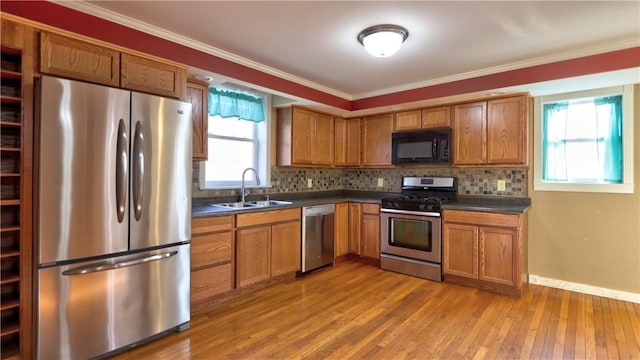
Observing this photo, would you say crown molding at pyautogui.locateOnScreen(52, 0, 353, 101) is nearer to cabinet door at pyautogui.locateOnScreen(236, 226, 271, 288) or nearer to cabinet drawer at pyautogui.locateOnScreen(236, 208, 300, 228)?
cabinet drawer at pyautogui.locateOnScreen(236, 208, 300, 228)

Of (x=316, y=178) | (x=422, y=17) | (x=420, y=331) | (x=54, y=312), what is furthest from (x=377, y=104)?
(x=54, y=312)

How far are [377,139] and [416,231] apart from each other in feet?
4.87

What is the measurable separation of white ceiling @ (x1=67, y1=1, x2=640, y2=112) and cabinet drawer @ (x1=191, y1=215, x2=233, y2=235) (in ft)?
4.26

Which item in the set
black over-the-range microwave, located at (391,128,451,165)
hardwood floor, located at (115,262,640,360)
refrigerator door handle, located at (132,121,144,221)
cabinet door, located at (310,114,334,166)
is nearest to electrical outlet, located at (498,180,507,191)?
black over-the-range microwave, located at (391,128,451,165)

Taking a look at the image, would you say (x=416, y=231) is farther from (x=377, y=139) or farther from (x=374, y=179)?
(x=377, y=139)

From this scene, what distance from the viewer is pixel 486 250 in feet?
10.7

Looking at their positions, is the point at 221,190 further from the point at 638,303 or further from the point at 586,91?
the point at 638,303

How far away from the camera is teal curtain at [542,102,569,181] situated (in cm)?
338

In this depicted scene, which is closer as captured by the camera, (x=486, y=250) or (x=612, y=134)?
(x=612, y=134)

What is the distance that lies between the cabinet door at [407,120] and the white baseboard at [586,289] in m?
2.23

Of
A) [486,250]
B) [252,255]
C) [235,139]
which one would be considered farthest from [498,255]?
[235,139]

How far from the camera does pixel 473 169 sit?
397cm

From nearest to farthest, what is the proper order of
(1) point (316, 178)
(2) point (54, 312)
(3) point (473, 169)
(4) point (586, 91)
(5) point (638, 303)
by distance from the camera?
1. (2) point (54, 312)
2. (5) point (638, 303)
3. (4) point (586, 91)
4. (3) point (473, 169)
5. (1) point (316, 178)

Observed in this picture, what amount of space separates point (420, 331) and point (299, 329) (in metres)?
0.94
